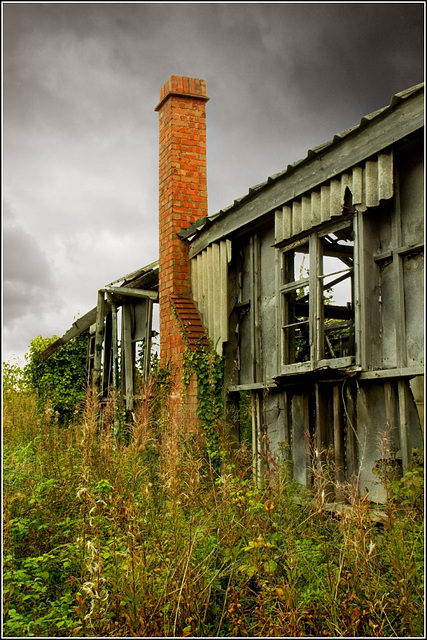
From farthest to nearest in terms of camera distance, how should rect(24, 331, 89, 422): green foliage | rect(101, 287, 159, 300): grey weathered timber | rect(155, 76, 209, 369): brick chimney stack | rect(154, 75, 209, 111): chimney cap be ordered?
1. rect(24, 331, 89, 422): green foliage
2. rect(101, 287, 159, 300): grey weathered timber
3. rect(154, 75, 209, 111): chimney cap
4. rect(155, 76, 209, 369): brick chimney stack

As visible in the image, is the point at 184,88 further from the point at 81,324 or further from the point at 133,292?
the point at 81,324

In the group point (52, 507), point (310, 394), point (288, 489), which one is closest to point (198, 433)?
point (310, 394)

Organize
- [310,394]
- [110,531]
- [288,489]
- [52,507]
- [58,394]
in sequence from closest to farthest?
[110,531], [52,507], [288,489], [310,394], [58,394]

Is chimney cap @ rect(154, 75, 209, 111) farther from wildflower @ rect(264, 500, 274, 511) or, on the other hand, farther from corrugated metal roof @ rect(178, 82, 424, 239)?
wildflower @ rect(264, 500, 274, 511)

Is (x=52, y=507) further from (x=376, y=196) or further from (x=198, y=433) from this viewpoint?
(x=376, y=196)

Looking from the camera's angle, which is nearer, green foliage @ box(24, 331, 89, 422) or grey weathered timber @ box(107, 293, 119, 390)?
grey weathered timber @ box(107, 293, 119, 390)

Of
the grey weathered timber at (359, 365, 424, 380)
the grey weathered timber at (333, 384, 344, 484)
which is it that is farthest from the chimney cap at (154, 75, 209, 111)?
the grey weathered timber at (359, 365, 424, 380)

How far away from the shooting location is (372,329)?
564 centimetres

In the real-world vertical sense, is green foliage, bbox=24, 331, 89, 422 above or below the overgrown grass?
above

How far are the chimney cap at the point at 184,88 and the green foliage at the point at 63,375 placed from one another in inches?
328

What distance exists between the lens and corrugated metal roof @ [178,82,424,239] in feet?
16.9

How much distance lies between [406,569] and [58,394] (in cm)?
1319

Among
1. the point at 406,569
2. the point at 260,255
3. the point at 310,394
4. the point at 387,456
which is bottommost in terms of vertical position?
the point at 406,569

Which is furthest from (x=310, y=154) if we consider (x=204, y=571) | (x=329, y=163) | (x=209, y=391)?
(x=204, y=571)
